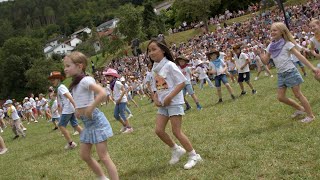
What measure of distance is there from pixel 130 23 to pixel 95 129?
5554 cm

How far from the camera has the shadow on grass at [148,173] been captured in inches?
237

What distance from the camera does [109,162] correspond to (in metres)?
5.20

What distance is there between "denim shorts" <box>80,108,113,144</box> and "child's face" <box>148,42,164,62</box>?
1.25m

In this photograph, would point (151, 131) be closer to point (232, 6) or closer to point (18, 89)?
point (232, 6)

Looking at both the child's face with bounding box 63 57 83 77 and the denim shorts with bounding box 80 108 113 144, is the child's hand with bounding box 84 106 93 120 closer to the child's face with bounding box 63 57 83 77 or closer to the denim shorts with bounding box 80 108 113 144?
the denim shorts with bounding box 80 108 113 144

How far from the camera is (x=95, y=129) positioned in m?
5.30

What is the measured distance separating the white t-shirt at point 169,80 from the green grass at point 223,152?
1080 millimetres

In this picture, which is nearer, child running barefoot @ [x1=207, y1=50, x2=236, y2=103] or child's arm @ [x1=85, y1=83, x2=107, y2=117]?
child's arm @ [x1=85, y1=83, x2=107, y2=117]

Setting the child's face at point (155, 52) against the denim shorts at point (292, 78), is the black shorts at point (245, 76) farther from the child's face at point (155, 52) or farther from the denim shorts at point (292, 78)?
the child's face at point (155, 52)

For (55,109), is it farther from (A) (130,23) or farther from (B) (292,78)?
(A) (130,23)

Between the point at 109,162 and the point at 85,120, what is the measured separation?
25.9 inches

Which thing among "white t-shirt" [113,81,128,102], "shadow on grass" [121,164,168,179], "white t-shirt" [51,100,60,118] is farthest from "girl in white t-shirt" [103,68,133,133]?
"shadow on grass" [121,164,168,179]

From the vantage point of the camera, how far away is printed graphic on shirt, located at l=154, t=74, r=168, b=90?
595cm

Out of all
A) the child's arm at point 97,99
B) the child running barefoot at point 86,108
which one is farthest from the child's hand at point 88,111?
the child running barefoot at point 86,108
